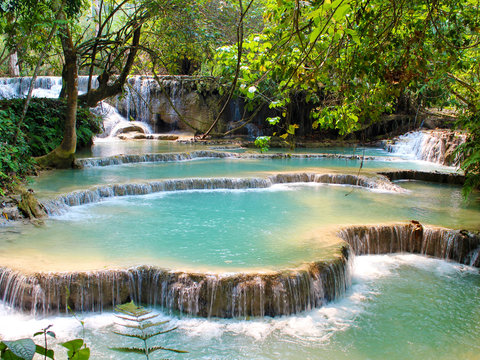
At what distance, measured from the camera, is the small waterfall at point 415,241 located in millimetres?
6742

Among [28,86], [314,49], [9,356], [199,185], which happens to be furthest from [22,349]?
[28,86]

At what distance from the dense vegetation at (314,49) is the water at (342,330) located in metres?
2.11

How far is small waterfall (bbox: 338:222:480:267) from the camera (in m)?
6.74

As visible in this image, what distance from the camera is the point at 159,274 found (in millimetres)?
5055

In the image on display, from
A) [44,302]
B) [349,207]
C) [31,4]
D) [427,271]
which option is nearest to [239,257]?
[44,302]

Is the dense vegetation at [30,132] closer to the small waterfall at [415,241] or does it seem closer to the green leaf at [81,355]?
the small waterfall at [415,241]

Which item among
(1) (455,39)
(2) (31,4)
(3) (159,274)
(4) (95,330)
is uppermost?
(2) (31,4)

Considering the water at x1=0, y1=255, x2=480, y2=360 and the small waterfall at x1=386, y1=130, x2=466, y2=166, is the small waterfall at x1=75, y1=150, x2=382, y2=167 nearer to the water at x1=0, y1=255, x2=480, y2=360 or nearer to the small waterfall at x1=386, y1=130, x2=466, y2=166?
the small waterfall at x1=386, y1=130, x2=466, y2=166

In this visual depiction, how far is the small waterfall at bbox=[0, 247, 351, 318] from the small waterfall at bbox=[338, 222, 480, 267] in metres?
1.99

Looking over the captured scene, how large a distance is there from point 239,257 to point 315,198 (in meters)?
3.98

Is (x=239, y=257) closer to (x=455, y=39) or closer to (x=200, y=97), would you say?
(x=455, y=39)

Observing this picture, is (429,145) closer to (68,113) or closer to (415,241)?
(415,241)

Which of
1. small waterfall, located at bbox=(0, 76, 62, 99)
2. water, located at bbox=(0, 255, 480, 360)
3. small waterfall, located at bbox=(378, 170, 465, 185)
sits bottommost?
water, located at bbox=(0, 255, 480, 360)

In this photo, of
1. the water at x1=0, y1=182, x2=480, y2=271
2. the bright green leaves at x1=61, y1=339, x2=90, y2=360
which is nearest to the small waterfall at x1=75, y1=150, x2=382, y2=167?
the water at x1=0, y1=182, x2=480, y2=271
